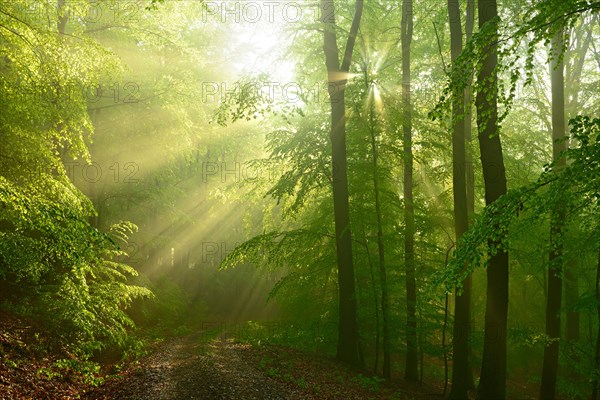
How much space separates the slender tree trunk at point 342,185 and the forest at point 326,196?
0.19 ft

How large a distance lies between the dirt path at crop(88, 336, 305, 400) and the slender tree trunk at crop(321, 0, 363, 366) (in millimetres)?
2821

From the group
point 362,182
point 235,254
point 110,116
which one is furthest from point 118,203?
Result: point 362,182

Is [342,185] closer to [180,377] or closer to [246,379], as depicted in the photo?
[246,379]

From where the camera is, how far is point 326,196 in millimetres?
14703

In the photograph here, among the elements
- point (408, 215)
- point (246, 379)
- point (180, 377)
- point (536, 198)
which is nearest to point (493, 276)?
point (536, 198)

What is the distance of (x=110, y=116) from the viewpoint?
17.3 m

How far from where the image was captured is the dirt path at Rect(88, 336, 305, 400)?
833cm

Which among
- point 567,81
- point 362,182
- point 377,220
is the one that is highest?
point 567,81

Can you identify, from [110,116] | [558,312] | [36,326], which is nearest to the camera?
[36,326]

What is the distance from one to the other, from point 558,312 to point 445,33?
10031mm

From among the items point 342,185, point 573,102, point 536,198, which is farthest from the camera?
point 573,102

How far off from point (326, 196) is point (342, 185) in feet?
7.92

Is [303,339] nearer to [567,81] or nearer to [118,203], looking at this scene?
[118,203]

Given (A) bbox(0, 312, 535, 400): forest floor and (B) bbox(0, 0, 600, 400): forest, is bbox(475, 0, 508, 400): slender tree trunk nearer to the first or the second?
(B) bbox(0, 0, 600, 400): forest
